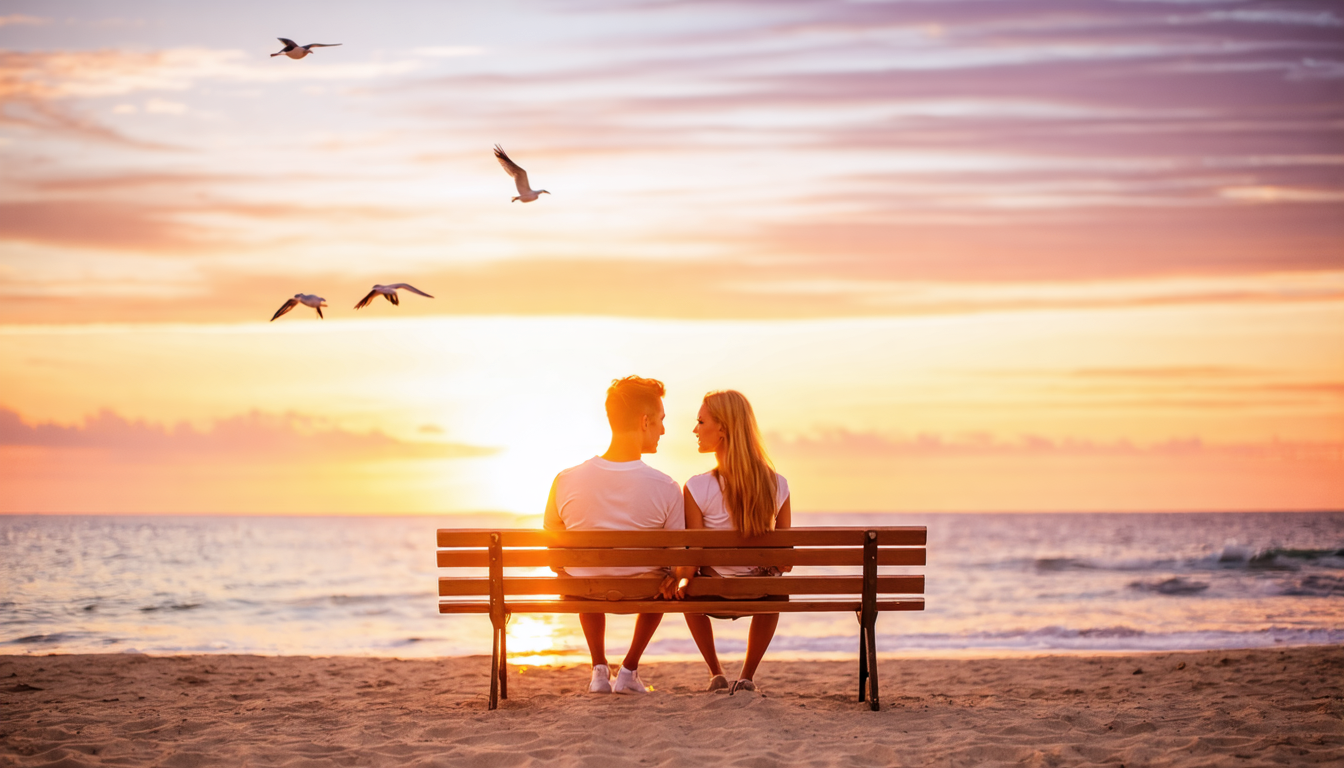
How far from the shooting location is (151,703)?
20.0 feet

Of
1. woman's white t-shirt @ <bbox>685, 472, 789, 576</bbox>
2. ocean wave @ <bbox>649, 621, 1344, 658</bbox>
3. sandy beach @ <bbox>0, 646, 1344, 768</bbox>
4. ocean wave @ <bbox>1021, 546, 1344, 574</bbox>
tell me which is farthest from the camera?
ocean wave @ <bbox>1021, 546, 1344, 574</bbox>

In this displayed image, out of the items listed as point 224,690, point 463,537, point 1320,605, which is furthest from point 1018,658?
point 1320,605

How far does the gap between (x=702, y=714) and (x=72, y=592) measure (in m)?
13.0

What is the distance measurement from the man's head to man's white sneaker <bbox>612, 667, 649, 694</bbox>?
1.41m

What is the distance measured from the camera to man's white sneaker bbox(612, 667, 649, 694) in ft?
19.0

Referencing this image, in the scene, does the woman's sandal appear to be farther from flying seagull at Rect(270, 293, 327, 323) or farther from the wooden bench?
flying seagull at Rect(270, 293, 327, 323)

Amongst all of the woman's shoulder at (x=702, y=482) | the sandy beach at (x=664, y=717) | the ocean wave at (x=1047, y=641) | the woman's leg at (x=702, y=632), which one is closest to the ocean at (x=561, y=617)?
the ocean wave at (x=1047, y=641)

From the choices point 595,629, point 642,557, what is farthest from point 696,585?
point 595,629

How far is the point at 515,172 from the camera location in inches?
286

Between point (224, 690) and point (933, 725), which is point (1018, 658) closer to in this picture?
point (933, 725)

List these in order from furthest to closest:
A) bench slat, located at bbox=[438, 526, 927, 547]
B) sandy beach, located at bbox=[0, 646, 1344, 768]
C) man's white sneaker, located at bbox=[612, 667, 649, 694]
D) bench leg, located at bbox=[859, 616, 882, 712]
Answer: man's white sneaker, located at bbox=[612, 667, 649, 694], bench leg, located at bbox=[859, 616, 882, 712], bench slat, located at bbox=[438, 526, 927, 547], sandy beach, located at bbox=[0, 646, 1344, 768]

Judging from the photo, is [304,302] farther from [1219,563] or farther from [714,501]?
[1219,563]

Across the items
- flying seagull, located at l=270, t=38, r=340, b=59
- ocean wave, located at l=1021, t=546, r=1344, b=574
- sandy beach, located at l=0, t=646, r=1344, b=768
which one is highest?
flying seagull, located at l=270, t=38, r=340, b=59

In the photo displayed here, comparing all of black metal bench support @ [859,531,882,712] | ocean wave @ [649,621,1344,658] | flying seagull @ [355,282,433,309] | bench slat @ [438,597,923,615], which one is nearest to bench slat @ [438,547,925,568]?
black metal bench support @ [859,531,882,712]
